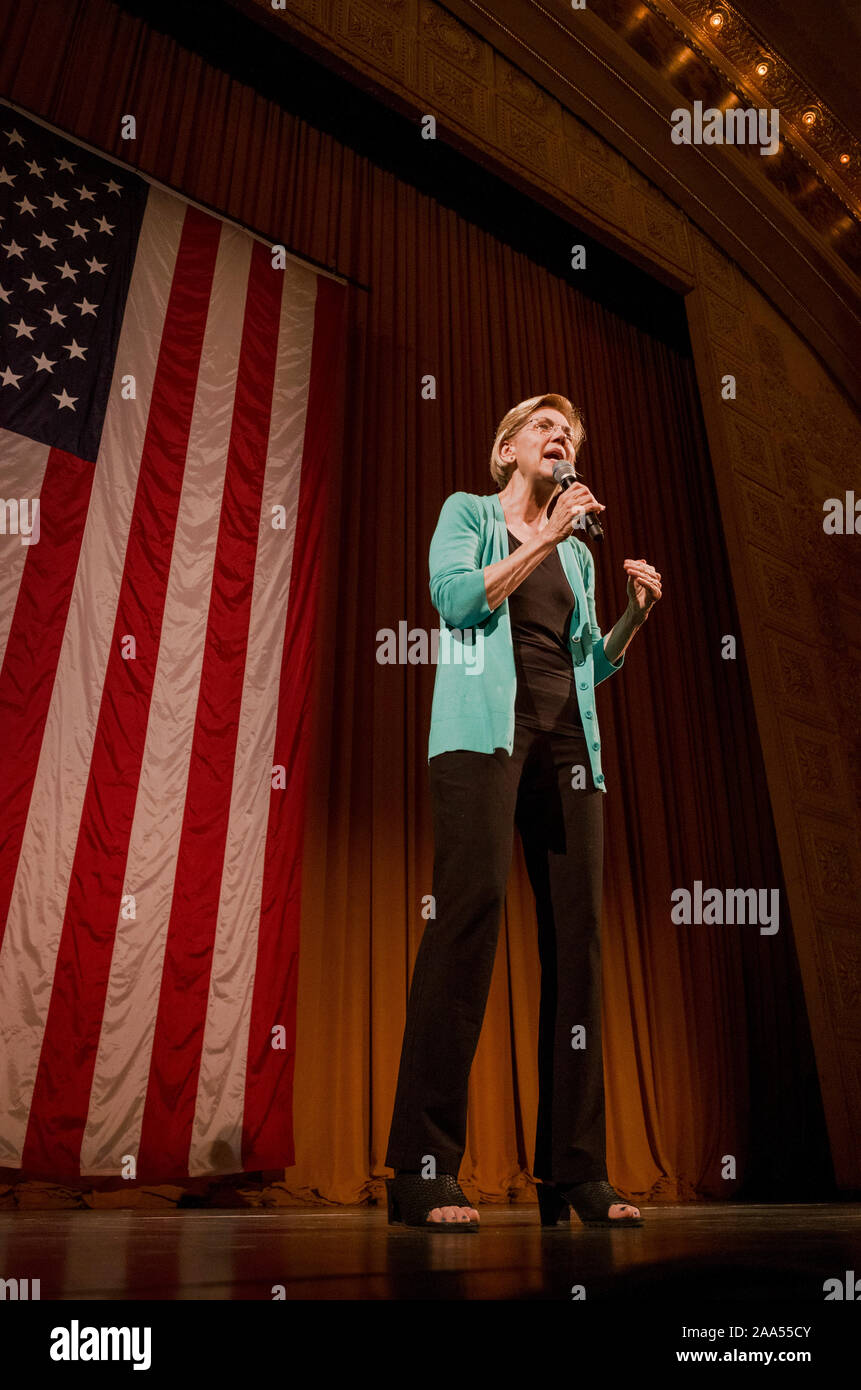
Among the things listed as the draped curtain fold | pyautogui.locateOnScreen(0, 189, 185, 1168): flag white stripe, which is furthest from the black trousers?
the draped curtain fold

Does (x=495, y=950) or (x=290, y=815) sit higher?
(x=290, y=815)

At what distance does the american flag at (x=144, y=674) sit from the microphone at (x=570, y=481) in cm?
188

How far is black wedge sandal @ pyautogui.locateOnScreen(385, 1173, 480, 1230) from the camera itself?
124 cm

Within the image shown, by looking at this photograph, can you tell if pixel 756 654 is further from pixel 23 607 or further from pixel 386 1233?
pixel 386 1233

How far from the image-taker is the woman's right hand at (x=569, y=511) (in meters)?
1.45

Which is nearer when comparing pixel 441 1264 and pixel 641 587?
pixel 441 1264

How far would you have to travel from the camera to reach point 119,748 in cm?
302

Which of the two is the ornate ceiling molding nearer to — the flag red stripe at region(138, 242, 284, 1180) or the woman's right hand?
the flag red stripe at region(138, 242, 284, 1180)

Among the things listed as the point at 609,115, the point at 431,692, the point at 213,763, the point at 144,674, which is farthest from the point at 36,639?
the point at 609,115

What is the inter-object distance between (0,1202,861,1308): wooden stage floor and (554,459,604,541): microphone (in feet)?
3.33

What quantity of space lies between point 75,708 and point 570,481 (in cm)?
193

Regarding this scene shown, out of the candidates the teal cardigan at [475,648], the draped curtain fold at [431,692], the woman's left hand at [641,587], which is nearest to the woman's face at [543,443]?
the teal cardigan at [475,648]

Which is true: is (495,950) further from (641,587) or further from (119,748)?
(119,748)
